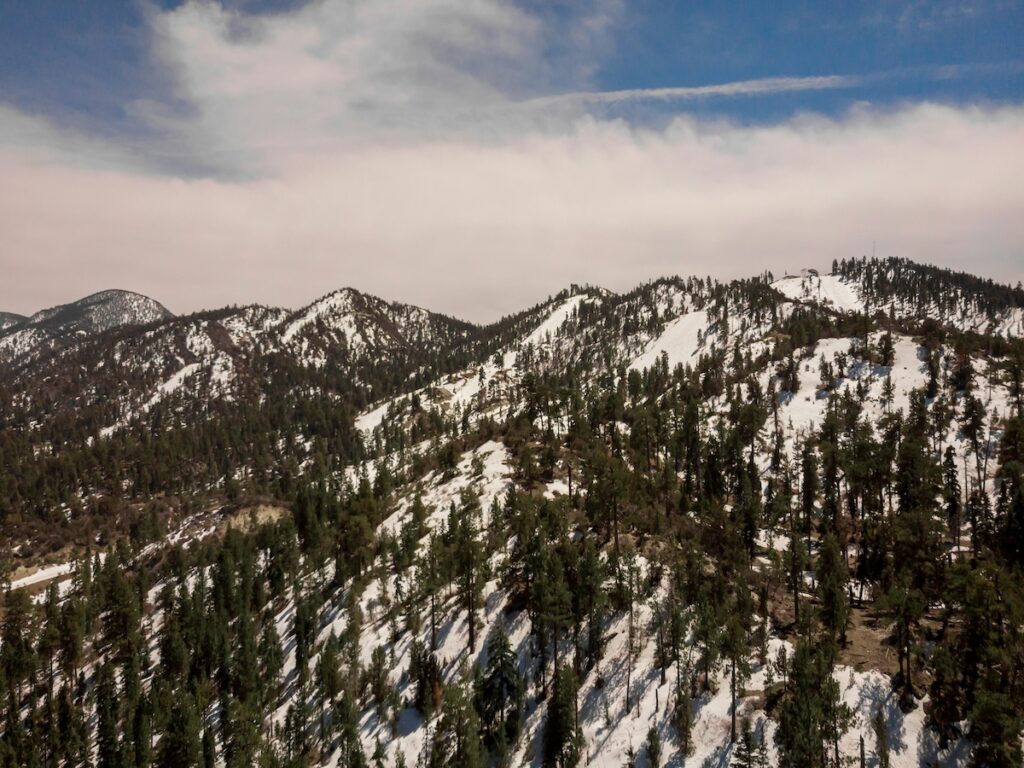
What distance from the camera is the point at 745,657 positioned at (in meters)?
62.5

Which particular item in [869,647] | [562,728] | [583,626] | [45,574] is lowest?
[45,574]

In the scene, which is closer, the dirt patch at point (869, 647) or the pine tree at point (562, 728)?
the pine tree at point (562, 728)

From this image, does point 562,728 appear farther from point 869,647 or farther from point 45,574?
point 45,574

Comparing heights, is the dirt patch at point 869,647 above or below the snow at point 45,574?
above

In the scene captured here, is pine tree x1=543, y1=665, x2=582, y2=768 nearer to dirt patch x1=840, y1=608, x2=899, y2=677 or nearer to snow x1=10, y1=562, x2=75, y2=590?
dirt patch x1=840, y1=608, x2=899, y2=677

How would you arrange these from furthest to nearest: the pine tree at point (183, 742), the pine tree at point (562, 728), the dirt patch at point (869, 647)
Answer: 1. the pine tree at point (183, 742)
2. the dirt patch at point (869, 647)
3. the pine tree at point (562, 728)

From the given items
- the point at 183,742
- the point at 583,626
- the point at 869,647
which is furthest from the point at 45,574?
the point at 869,647

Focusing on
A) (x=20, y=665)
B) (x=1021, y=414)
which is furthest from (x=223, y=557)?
(x=1021, y=414)

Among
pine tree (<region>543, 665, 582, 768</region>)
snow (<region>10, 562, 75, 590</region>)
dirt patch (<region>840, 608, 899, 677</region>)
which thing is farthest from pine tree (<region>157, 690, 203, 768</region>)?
snow (<region>10, 562, 75, 590</region>)

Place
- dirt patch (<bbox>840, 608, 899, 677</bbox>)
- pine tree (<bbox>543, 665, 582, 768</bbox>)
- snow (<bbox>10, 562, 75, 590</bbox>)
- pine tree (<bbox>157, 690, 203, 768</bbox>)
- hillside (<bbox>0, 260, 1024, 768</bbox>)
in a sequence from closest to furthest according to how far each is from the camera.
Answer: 1. hillside (<bbox>0, 260, 1024, 768</bbox>)
2. pine tree (<bbox>543, 665, 582, 768</bbox>)
3. dirt patch (<bbox>840, 608, 899, 677</bbox>)
4. pine tree (<bbox>157, 690, 203, 768</bbox>)
5. snow (<bbox>10, 562, 75, 590</bbox>)

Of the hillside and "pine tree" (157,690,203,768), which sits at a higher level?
the hillside

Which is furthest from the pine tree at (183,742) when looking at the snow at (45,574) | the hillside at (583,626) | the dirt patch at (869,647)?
the snow at (45,574)

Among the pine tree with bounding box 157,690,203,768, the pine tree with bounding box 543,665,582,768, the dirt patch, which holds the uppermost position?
the dirt patch

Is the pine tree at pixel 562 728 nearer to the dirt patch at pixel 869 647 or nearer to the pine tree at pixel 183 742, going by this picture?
A: the dirt patch at pixel 869 647
